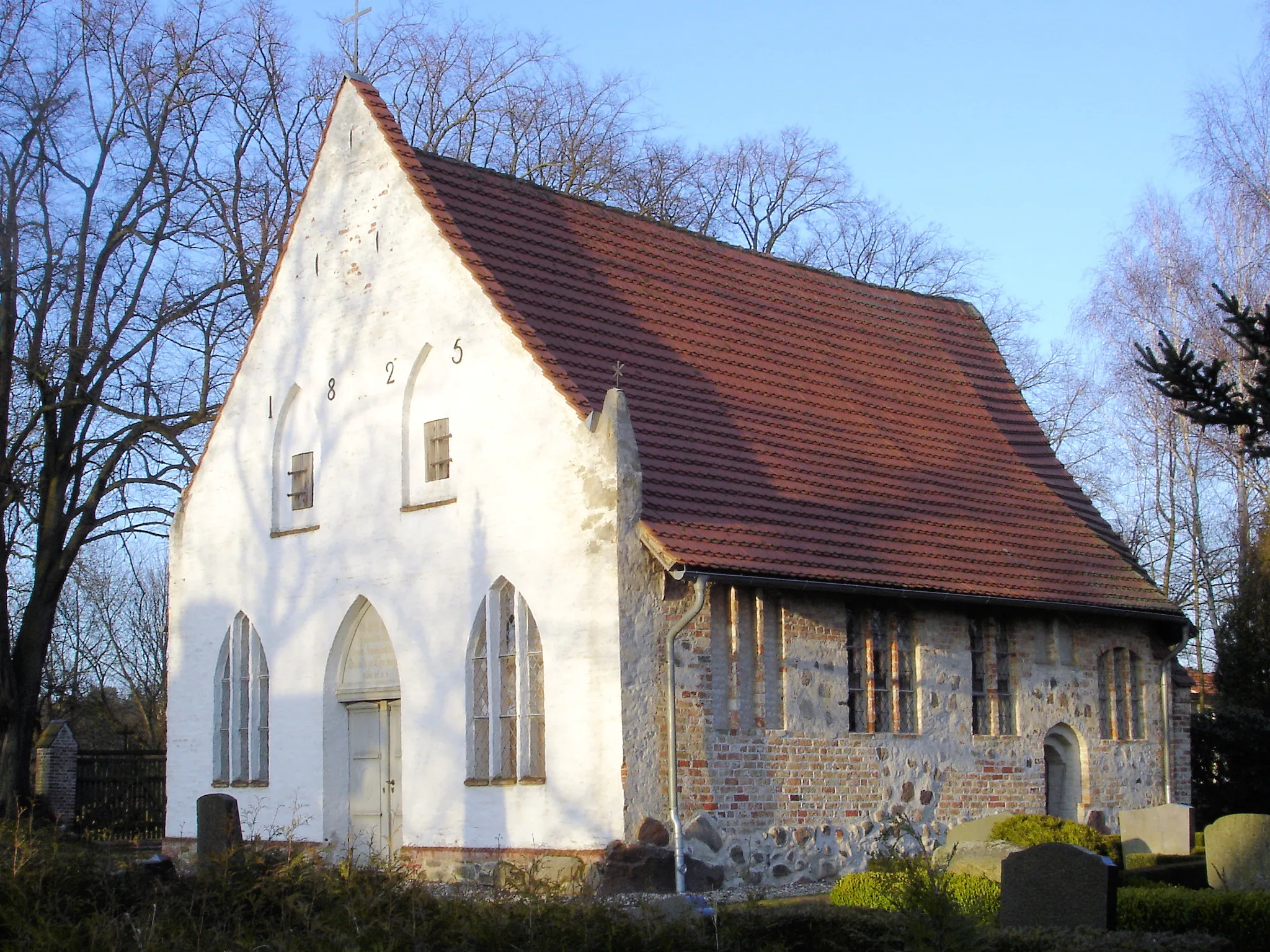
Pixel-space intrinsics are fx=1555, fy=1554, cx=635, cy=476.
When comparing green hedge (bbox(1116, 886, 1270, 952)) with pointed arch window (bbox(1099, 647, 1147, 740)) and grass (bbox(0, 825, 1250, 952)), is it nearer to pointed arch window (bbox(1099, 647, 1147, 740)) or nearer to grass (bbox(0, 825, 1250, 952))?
grass (bbox(0, 825, 1250, 952))

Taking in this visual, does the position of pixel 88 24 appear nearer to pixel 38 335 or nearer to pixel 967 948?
pixel 38 335

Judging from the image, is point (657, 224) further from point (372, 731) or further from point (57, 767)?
point (57, 767)

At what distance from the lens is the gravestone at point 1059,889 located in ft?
32.2

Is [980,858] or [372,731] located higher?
[372,731]

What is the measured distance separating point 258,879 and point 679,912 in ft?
8.81

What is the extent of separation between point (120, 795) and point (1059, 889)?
22.5 meters

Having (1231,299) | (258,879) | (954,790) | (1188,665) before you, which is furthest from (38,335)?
(1188,665)

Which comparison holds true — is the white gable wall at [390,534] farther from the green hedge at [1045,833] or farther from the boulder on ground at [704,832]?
the green hedge at [1045,833]

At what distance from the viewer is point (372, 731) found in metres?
19.0

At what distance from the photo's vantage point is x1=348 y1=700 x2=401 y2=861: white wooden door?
18594mm

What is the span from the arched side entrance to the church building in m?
0.05

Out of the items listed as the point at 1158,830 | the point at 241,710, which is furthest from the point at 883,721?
the point at 241,710

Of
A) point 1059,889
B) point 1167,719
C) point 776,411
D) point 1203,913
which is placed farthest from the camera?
point 1167,719

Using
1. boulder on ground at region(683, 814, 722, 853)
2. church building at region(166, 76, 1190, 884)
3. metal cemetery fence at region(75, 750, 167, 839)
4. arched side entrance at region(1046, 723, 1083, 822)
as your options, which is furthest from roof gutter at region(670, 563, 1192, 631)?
metal cemetery fence at region(75, 750, 167, 839)
